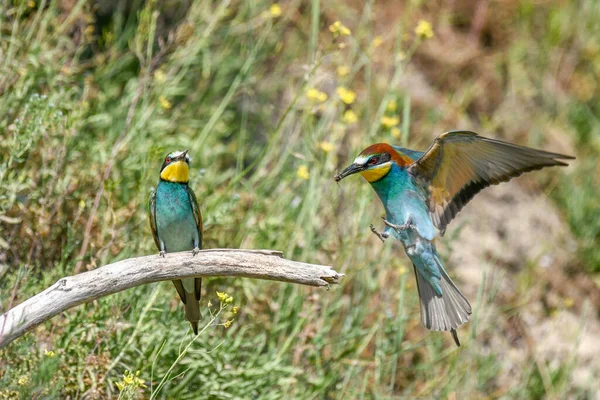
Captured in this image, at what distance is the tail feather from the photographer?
3088 millimetres

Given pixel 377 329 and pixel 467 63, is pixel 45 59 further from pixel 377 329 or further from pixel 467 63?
pixel 467 63

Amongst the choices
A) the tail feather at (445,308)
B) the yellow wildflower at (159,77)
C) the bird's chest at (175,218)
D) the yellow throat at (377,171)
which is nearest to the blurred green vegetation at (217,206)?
the yellow wildflower at (159,77)

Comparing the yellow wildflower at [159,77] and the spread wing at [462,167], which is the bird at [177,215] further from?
the spread wing at [462,167]

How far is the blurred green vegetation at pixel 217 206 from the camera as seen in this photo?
299 centimetres

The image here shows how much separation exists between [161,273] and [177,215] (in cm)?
60

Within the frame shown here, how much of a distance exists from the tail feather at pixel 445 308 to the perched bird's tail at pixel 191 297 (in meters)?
0.84

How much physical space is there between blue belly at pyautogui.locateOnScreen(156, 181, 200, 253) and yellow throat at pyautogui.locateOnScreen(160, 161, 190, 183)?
0.06 ft

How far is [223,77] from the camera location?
4547mm

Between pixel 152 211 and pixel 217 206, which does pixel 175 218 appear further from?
pixel 217 206

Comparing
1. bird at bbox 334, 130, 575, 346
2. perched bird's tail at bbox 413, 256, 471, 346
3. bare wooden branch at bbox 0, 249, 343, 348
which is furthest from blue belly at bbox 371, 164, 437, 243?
bare wooden branch at bbox 0, 249, 343, 348

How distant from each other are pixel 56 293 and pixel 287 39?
325 cm

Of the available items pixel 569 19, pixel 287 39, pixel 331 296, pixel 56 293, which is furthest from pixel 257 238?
pixel 569 19

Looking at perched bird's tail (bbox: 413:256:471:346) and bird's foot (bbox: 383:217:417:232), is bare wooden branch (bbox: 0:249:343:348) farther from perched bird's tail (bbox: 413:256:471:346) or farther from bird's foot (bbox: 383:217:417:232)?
perched bird's tail (bbox: 413:256:471:346)

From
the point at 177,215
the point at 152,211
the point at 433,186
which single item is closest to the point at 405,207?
the point at 433,186
